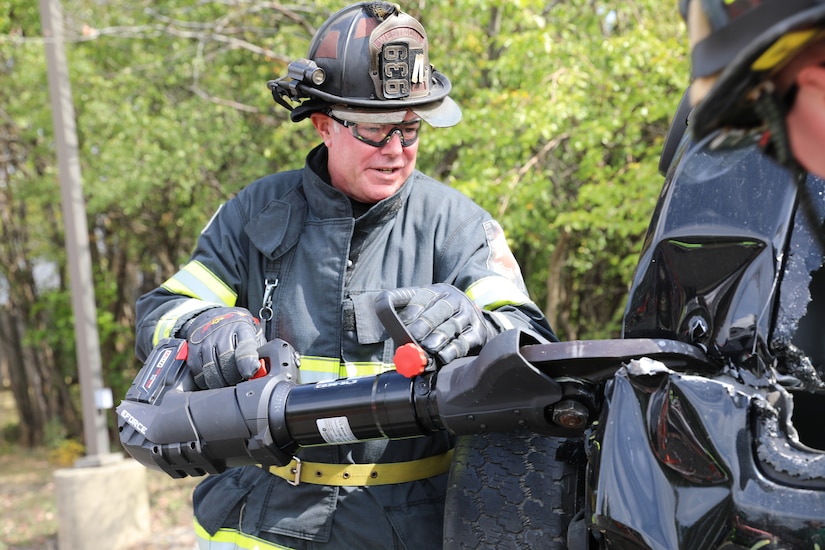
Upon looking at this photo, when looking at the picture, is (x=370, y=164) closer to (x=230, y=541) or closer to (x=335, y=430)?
(x=335, y=430)

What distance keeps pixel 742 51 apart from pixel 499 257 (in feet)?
4.64

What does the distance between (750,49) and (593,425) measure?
35.3 inches

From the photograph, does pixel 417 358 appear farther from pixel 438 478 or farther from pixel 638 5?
pixel 638 5

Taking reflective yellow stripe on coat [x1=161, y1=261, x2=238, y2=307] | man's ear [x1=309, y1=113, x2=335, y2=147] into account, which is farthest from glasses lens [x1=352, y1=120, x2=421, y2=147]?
reflective yellow stripe on coat [x1=161, y1=261, x2=238, y2=307]

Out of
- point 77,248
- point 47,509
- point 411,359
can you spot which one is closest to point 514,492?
point 411,359

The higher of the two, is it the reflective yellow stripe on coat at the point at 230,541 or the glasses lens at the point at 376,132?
the glasses lens at the point at 376,132

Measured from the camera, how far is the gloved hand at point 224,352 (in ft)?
6.67

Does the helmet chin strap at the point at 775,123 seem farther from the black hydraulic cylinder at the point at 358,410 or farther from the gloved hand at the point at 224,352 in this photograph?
the gloved hand at the point at 224,352

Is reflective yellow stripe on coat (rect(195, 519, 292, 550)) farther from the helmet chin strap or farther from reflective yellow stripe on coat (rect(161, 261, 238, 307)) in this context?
the helmet chin strap

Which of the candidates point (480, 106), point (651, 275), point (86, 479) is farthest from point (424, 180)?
point (86, 479)

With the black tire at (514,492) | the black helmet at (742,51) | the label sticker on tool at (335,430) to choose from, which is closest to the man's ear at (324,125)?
the label sticker on tool at (335,430)

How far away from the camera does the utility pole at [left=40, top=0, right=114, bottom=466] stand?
22.2 ft

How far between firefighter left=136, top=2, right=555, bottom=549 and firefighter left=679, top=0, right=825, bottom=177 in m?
1.16

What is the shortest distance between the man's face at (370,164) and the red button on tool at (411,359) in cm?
72
